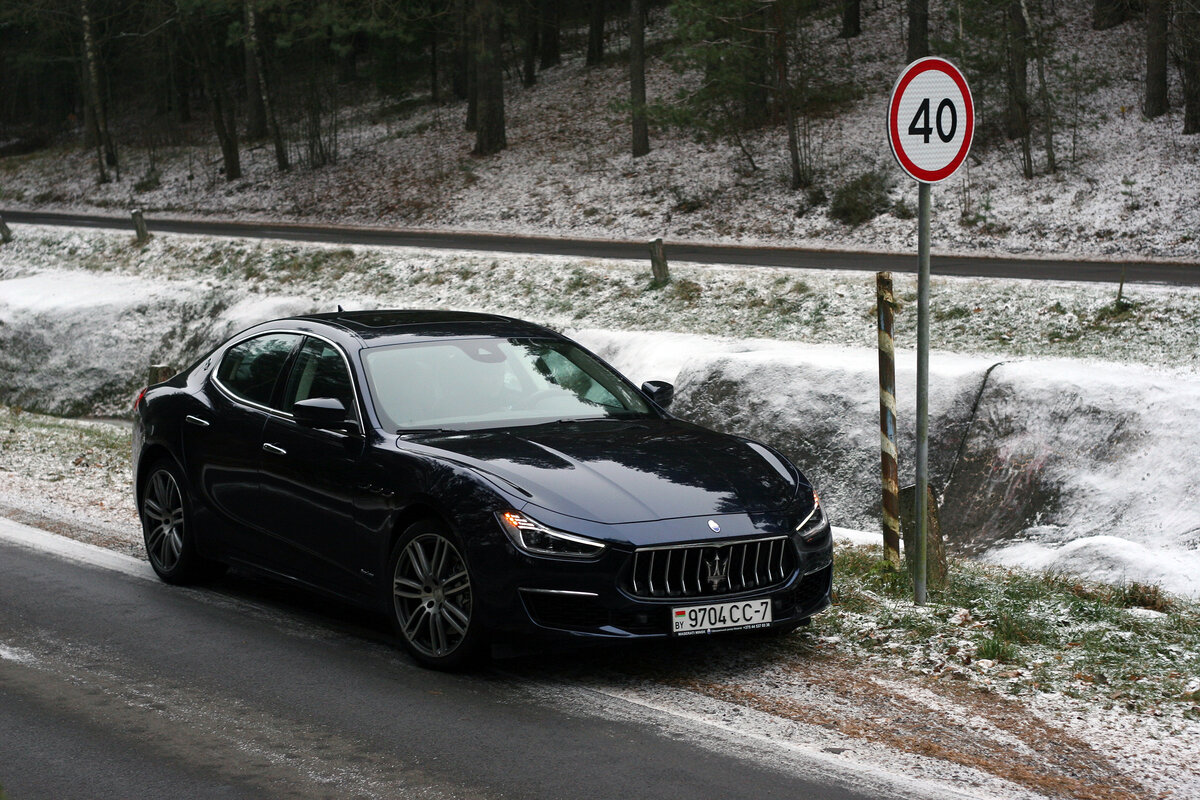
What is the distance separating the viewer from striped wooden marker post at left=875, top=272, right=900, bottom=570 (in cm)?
732

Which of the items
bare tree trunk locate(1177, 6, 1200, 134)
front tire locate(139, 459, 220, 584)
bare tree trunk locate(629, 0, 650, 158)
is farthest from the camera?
bare tree trunk locate(629, 0, 650, 158)

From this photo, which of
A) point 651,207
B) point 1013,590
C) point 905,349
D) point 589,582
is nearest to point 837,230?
point 651,207

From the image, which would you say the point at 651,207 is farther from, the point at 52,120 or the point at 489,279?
the point at 52,120

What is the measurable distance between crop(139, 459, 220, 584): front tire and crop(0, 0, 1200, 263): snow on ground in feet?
61.6

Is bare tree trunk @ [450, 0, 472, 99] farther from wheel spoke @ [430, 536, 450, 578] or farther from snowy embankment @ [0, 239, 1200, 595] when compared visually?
wheel spoke @ [430, 536, 450, 578]

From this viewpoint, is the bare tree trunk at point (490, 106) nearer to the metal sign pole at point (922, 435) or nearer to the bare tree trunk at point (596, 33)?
the bare tree trunk at point (596, 33)

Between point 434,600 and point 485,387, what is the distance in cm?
130

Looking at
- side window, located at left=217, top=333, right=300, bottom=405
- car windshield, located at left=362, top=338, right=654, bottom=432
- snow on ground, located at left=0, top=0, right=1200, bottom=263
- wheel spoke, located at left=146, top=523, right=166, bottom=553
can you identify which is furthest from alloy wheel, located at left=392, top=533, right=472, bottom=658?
snow on ground, located at left=0, top=0, right=1200, bottom=263

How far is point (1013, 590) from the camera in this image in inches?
283

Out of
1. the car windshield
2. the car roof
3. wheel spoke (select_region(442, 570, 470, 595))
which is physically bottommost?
wheel spoke (select_region(442, 570, 470, 595))

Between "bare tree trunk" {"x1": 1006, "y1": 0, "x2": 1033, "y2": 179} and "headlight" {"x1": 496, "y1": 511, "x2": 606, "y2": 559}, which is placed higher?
"bare tree trunk" {"x1": 1006, "y1": 0, "x2": 1033, "y2": 179}

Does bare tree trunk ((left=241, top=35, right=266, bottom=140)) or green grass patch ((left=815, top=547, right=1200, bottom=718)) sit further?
bare tree trunk ((left=241, top=35, right=266, bottom=140))

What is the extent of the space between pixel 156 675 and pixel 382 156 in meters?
37.4

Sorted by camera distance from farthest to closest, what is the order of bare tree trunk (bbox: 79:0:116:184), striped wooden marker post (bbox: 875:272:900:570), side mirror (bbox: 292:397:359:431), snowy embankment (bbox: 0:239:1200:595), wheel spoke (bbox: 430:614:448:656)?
bare tree trunk (bbox: 79:0:116:184)
snowy embankment (bbox: 0:239:1200:595)
striped wooden marker post (bbox: 875:272:900:570)
side mirror (bbox: 292:397:359:431)
wheel spoke (bbox: 430:614:448:656)
